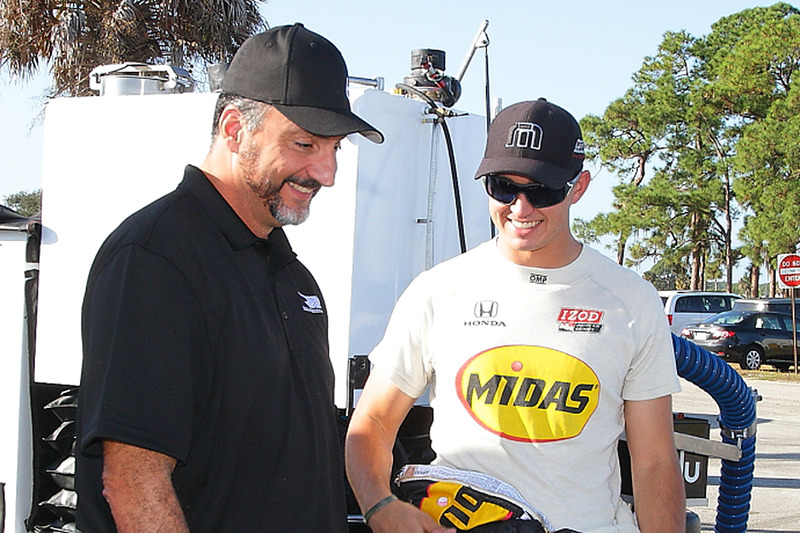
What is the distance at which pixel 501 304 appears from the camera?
2.58 meters

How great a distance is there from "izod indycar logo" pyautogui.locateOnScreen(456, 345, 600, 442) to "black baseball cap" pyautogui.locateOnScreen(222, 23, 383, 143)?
30.3 inches

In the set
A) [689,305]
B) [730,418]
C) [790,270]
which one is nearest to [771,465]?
[730,418]

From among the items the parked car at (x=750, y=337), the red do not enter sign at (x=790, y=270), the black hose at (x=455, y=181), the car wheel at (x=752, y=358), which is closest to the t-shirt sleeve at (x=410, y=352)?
the black hose at (x=455, y=181)

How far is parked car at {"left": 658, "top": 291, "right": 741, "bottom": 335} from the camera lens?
82.7 feet

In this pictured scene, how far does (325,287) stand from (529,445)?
1.99 metres

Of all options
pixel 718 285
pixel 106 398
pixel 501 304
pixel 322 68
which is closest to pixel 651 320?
pixel 501 304

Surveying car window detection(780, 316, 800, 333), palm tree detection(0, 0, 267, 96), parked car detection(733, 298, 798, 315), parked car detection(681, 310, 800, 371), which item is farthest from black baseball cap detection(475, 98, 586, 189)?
parked car detection(733, 298, 798, 315)

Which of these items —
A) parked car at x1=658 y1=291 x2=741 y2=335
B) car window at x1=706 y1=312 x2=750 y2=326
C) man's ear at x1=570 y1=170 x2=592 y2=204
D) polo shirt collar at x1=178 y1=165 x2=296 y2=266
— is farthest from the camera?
parked car at x1=658 y1=291 x2=741 y2=335

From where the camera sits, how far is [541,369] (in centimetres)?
249

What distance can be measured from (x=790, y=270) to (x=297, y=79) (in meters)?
20.8


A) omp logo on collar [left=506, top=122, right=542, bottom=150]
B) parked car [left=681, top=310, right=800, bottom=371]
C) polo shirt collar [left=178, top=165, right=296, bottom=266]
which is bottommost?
parked car [left=681, top=310, right=800, bottom=371]

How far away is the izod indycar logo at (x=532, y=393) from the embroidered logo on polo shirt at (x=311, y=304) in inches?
18.8

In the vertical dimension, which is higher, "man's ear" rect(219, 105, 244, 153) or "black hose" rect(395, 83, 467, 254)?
"black hose" rect(395, 83, 467, 254)

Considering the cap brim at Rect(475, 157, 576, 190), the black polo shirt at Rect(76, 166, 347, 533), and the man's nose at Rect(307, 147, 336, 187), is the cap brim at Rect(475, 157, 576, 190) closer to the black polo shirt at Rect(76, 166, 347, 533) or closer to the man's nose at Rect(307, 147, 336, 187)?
the man's nose at Rect(307, 147, 336, 187)
